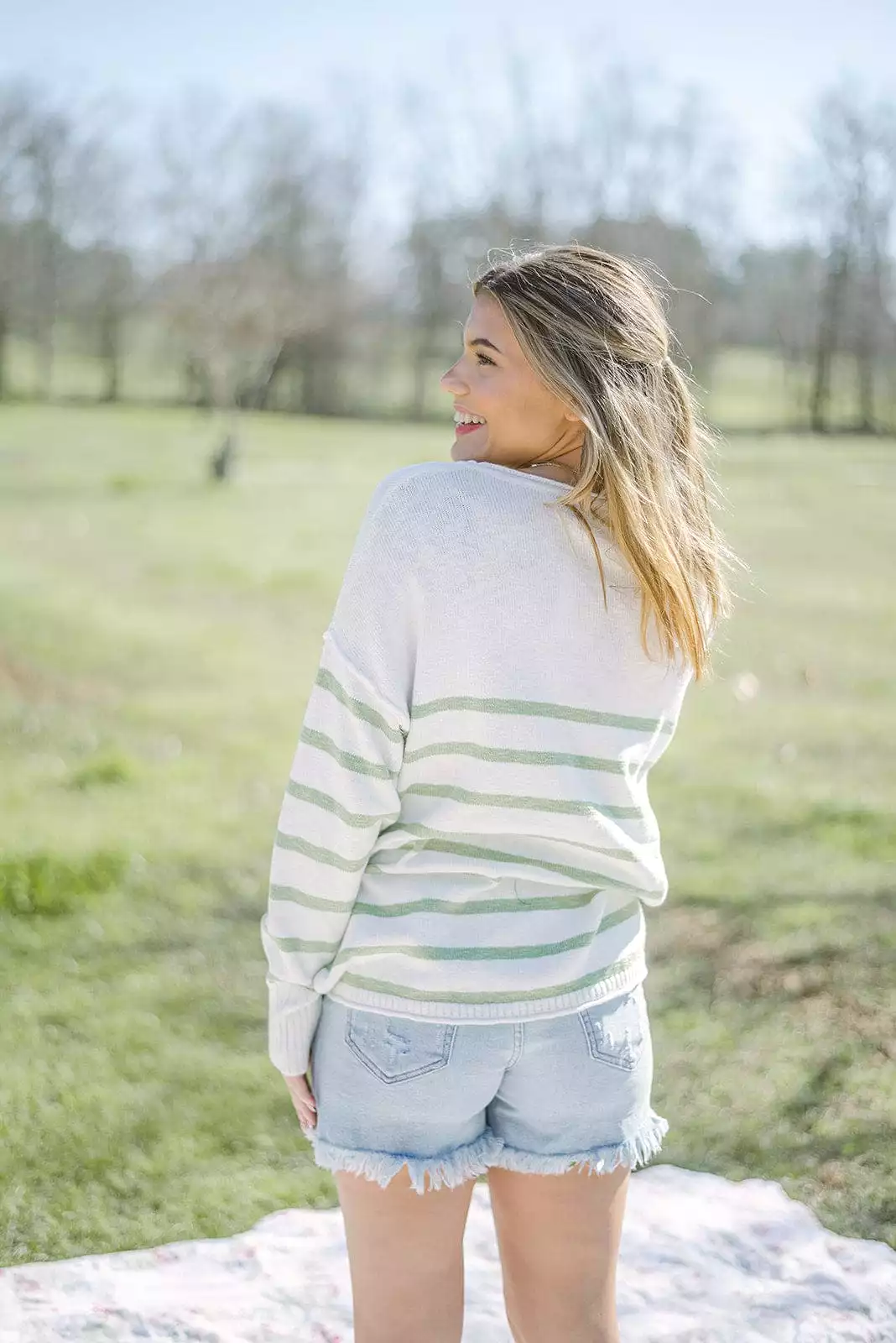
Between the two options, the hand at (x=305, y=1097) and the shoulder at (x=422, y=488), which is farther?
the hand at (x=305, y=1097)

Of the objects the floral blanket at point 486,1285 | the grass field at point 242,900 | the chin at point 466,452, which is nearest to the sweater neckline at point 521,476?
the chin at point 466,452

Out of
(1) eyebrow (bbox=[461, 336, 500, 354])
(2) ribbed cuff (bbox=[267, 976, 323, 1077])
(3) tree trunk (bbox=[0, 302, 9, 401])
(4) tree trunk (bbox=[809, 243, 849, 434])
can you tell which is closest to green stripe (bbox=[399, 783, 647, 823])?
(2) ribbed cuff (bbox=[267, 976, 323, 1077])

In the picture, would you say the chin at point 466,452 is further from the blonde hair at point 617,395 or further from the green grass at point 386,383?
the green grass at point 386,383

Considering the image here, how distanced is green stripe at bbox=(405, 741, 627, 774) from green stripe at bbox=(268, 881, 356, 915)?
0.51ft

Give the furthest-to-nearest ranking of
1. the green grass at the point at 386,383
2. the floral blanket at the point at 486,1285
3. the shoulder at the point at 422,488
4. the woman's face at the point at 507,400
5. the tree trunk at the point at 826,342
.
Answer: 1. the tree trunk at the point at 826,342
2. the green grass at the point at 386,383
3. the floral blanket at the point at 486,1285
4. the woman's face at the point at 507,400
5. the shoulder at the point at 422,488

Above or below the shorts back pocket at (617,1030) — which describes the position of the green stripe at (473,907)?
above

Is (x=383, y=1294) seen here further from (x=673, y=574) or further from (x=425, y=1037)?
(x=673, y=574)

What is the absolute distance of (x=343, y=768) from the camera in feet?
4.13

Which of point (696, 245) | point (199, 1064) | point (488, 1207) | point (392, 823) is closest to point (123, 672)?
point (199, 1064)

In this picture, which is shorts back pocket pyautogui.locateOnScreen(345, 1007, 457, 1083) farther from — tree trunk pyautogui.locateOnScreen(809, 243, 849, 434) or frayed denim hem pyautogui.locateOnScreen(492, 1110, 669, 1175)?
tree trunk pyautogui.locateOnScreen(809, 243, 849, 434)

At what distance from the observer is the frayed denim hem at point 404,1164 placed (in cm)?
126

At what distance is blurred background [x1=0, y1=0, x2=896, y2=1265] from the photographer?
9.26 feet

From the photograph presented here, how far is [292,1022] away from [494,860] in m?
0.26

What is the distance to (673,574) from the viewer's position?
1293 mm
